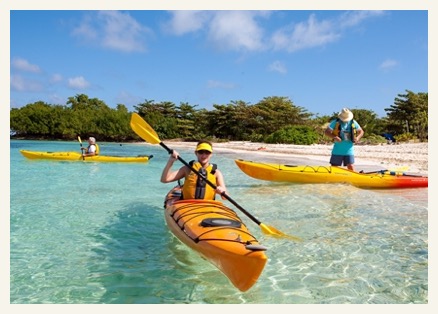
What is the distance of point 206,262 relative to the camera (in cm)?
372

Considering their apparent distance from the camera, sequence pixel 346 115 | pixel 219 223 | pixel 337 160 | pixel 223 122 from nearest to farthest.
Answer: pixel 219 223
pixel 346 115
pixel 337 160
pixel 223 122

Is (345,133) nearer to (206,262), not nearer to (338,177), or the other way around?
(338,177)

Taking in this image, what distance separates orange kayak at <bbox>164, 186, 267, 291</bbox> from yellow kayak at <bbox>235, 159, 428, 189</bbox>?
4.30 metres

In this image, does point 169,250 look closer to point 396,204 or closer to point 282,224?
point 282,224

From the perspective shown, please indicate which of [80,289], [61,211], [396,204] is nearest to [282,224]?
[396,204]

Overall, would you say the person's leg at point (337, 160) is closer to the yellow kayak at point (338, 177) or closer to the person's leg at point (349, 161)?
the person's leg at point (349, 161)

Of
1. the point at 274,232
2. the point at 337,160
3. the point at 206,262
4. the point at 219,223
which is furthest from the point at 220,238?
the point at 337,160

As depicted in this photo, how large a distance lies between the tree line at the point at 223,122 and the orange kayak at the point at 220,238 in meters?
23.9

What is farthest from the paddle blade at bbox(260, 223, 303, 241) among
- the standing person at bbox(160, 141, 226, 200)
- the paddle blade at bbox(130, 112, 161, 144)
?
the paddle blade at bbox(130, 112, 161, 144)

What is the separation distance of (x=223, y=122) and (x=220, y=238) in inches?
1283

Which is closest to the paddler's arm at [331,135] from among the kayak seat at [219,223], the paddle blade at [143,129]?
the paddle blade at [143,129]

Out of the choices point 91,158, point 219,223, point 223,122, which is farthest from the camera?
point 223,122

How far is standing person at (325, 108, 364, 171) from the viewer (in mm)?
7699

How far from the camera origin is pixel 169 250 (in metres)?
4.12
